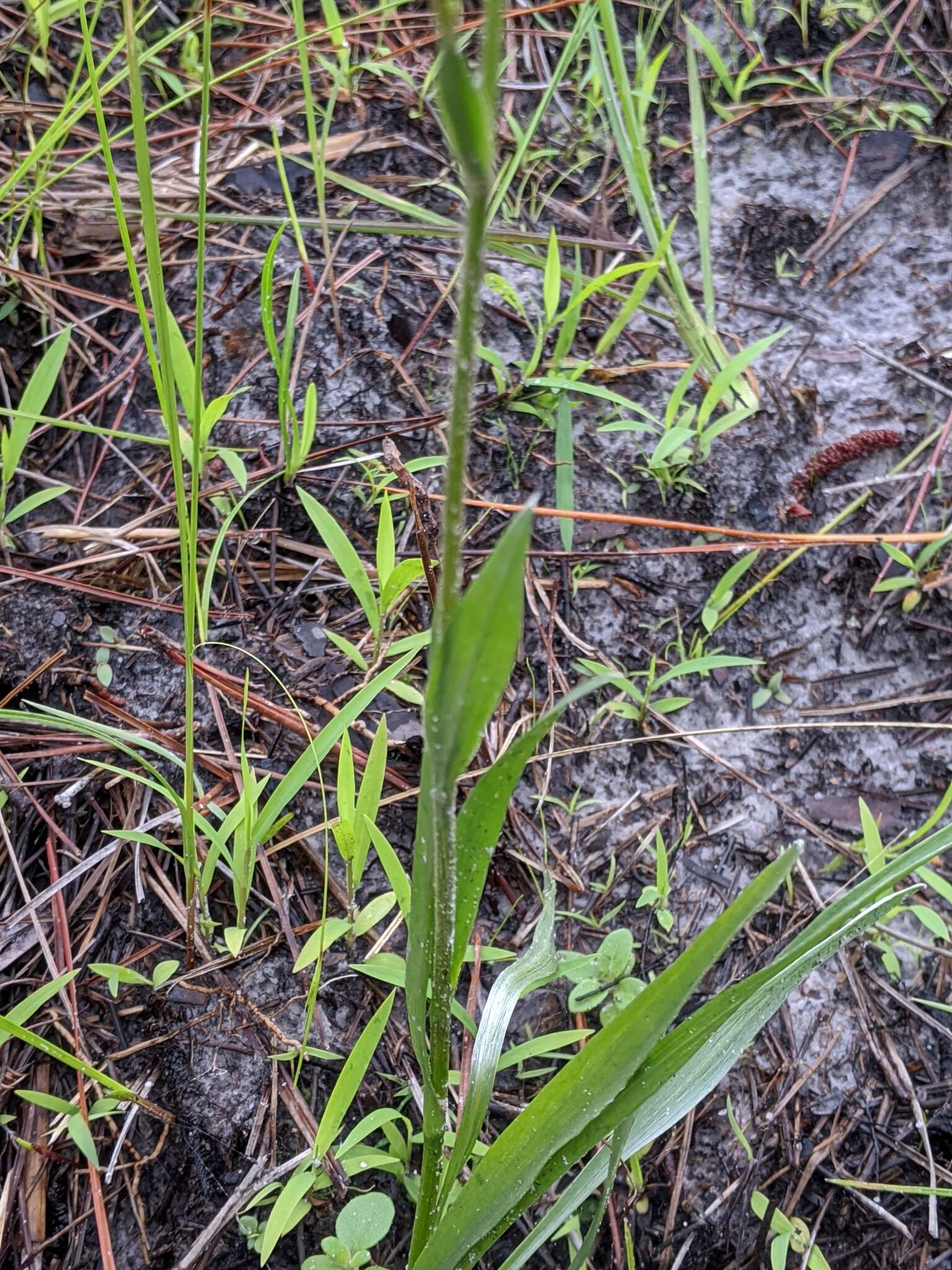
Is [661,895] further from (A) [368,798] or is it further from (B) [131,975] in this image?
(B) [131,975]

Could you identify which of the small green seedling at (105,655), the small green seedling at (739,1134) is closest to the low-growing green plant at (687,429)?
the small green seedling at (105,655)

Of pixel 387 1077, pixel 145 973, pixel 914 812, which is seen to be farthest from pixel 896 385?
pixel 145 973

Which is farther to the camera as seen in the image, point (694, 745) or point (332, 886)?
Answer: point (694, 745)

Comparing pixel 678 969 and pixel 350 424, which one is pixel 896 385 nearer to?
pixel 350 424

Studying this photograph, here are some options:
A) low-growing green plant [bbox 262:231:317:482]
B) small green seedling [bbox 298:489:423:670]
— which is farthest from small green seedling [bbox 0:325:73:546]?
small green seedling [bbox 298:489:423:670]

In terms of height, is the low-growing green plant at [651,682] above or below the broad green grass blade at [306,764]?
below

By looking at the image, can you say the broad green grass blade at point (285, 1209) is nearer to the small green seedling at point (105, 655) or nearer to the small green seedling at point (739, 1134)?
the small green seedling at point (739, 1134)

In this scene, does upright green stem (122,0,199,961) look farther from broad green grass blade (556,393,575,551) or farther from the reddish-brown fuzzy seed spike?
the reddish-brown fuzzy seed spike
